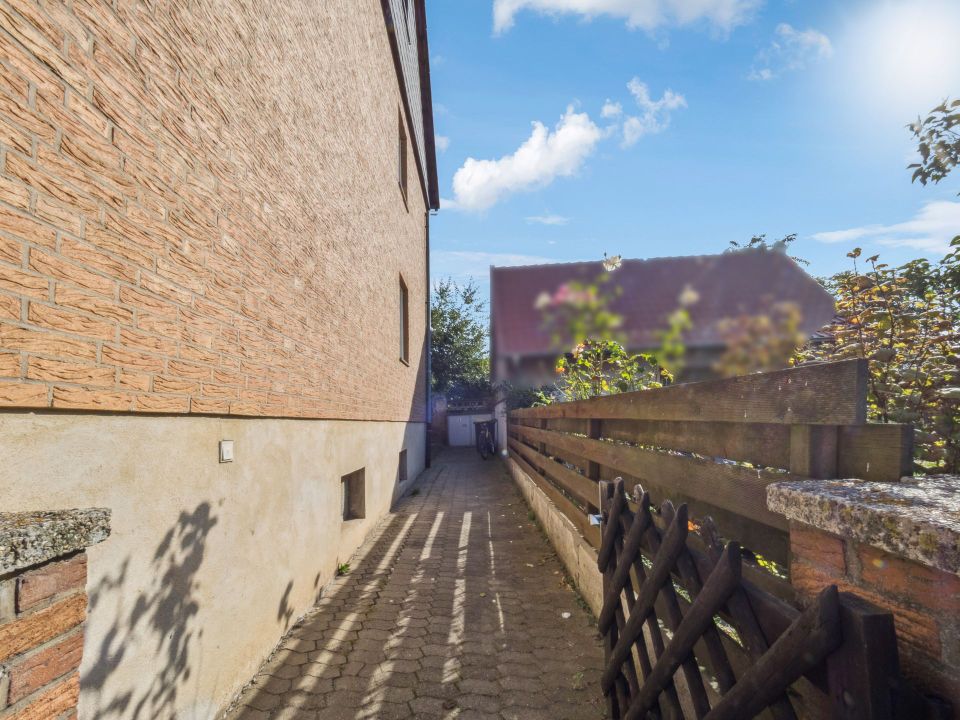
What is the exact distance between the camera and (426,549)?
5309mm

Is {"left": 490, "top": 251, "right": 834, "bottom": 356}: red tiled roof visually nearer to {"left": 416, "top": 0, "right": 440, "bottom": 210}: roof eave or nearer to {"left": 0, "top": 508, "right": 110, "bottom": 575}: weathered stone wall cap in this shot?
{"left": 0, "top": 508, "right": 110, "bottom": 575}: weathered stone wall cap

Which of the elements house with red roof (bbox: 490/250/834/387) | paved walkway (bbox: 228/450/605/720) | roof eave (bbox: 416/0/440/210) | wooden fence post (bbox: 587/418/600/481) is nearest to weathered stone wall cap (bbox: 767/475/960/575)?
house with red roof (bbox: 490/250/834/387)

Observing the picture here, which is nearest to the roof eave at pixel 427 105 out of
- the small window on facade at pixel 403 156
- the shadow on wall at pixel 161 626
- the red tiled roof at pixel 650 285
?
the small window on facade at pixel 403 156

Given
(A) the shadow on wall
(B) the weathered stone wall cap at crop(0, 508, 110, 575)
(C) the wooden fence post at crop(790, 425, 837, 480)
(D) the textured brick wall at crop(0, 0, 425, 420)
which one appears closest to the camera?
(B) the weathered stone wall cap at crop(0, 508, 110, 575)

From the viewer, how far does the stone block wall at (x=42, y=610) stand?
3.68 feet

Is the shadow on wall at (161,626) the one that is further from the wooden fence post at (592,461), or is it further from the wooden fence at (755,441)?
the wooden fence post at (592,461)

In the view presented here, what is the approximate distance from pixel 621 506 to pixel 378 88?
663 centimetres

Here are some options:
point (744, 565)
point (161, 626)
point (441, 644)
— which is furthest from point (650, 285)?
point (161, 626)

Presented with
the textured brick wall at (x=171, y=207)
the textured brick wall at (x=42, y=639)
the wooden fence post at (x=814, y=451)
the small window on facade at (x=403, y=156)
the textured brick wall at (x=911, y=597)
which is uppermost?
the small window on facade at (x=403, y=156)

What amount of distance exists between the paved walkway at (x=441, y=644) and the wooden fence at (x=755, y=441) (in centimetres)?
116

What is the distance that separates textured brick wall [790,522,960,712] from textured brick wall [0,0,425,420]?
223cm

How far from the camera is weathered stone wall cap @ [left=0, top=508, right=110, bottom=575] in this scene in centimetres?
110

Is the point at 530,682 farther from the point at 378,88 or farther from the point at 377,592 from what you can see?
the point at 378,88

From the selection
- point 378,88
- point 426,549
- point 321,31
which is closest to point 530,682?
point 426,549
